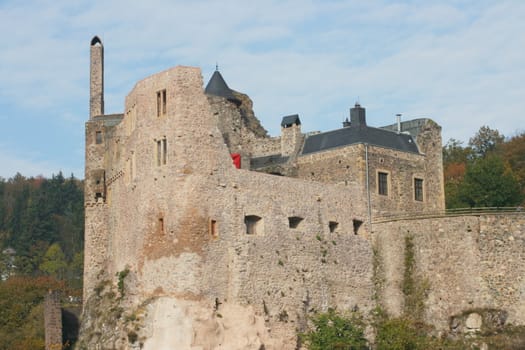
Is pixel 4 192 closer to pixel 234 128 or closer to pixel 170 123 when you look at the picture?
pixel 234 128

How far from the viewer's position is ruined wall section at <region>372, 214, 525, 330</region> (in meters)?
43.8

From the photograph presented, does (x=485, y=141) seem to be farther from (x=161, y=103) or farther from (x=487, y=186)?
(x=161, y=103)

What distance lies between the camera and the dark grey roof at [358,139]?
48850mm

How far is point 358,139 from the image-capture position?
48.6m

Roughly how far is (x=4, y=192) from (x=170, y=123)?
98.3 metres

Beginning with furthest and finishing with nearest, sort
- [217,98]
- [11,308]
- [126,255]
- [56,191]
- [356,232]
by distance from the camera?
[56,191]
[11,308]
[217,98]
[356,232]
[126,255]

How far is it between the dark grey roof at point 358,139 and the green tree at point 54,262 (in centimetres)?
4930

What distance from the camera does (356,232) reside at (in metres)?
47.2

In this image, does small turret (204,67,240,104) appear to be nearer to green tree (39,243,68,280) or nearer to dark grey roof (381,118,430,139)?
dark grey roof (381,118,430,139)

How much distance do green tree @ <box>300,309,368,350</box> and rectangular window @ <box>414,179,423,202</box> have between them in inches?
362

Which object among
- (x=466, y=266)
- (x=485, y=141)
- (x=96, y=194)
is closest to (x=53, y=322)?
(x=96, y=194)

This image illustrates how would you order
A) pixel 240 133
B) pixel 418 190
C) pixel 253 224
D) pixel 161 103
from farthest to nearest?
pixel 240 133 < pixel 418 190 < pixel 253 224 < pixel 161 103

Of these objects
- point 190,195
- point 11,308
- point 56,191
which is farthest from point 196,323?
point 56,191

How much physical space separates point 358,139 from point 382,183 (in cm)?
246
